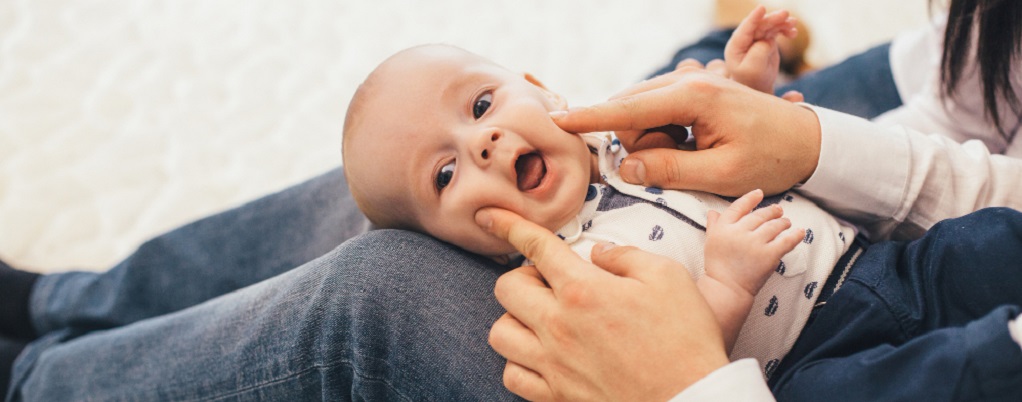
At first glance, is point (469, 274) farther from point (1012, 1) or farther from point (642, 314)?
point (1012, 1)

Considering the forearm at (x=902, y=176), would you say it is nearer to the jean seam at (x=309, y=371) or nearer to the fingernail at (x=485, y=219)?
the fingernail at (x=485, y=219)

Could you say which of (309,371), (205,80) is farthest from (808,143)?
(205,80)

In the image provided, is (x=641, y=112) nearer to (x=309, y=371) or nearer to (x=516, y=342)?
(x=516, y=342)

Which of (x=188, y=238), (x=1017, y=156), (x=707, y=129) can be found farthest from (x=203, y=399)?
(x=1017, y=156)

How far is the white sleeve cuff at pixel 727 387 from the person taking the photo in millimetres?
576

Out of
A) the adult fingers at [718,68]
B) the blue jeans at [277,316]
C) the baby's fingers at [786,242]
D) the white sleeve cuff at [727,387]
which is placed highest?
the adult fingers at [718,68]

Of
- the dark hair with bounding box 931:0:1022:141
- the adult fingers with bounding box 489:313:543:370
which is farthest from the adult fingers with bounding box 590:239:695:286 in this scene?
the dark hair with bounding box 931:0:1022:141

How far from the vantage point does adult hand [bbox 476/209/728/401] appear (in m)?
0.60

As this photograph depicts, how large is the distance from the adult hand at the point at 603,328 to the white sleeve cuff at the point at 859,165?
25cm

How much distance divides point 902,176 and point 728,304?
29 centimetres

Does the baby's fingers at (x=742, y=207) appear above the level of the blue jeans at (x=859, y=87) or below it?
above

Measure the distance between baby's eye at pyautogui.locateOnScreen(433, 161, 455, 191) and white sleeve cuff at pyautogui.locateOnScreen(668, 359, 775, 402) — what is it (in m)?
0.36

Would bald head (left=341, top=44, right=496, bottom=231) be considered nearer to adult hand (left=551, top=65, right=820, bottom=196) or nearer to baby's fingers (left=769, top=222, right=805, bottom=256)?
adult hand (left=551, top=65, right=820, bottom=196)

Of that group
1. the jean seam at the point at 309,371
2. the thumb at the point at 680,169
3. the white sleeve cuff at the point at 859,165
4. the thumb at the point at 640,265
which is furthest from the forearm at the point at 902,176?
the jean seam at the point at 309,371
